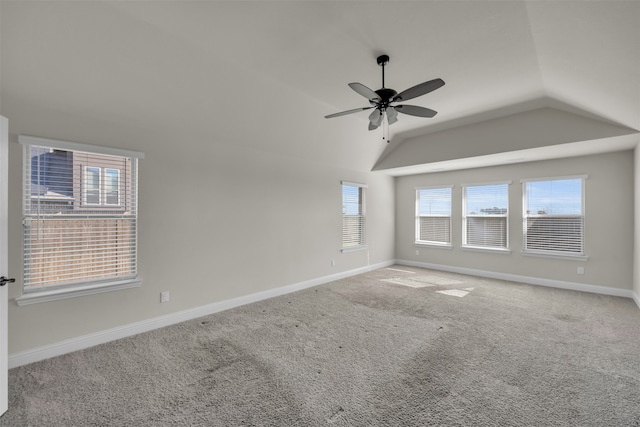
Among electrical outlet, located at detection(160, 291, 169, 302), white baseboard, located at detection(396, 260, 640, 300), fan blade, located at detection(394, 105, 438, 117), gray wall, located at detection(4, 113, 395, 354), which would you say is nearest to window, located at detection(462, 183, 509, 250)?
white baseboard, located at detection(396, 260, 640, 300)

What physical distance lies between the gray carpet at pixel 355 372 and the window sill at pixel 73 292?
57 centimetres

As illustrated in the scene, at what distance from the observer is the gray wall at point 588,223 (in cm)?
461

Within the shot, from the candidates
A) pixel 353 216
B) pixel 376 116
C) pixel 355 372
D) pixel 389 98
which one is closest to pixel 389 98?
pixel 389 98

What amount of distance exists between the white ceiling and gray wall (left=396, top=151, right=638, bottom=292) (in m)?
1.56

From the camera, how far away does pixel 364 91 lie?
2.52 meters

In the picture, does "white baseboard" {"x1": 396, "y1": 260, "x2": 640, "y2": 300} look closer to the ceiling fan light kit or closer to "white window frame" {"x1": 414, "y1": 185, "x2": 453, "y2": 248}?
"white window frame" {"x1": 414, "y1": 185, "x2": 453, "y2": 248}

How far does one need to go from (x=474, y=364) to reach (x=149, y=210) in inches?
151

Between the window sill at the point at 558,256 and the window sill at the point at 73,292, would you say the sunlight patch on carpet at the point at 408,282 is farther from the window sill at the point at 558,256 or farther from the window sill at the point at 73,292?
the window sill at the point at 73,292

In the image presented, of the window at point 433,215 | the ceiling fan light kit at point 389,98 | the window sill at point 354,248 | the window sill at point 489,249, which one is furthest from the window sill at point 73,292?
the window sill at point 489,249

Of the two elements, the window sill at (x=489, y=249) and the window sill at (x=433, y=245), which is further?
the window sill at (x=433, y=245)

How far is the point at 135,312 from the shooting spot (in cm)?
327

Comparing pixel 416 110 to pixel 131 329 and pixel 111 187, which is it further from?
pixel 131 329

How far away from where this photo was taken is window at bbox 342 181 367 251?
6090mm

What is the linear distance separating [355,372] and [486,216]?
5101 mm
